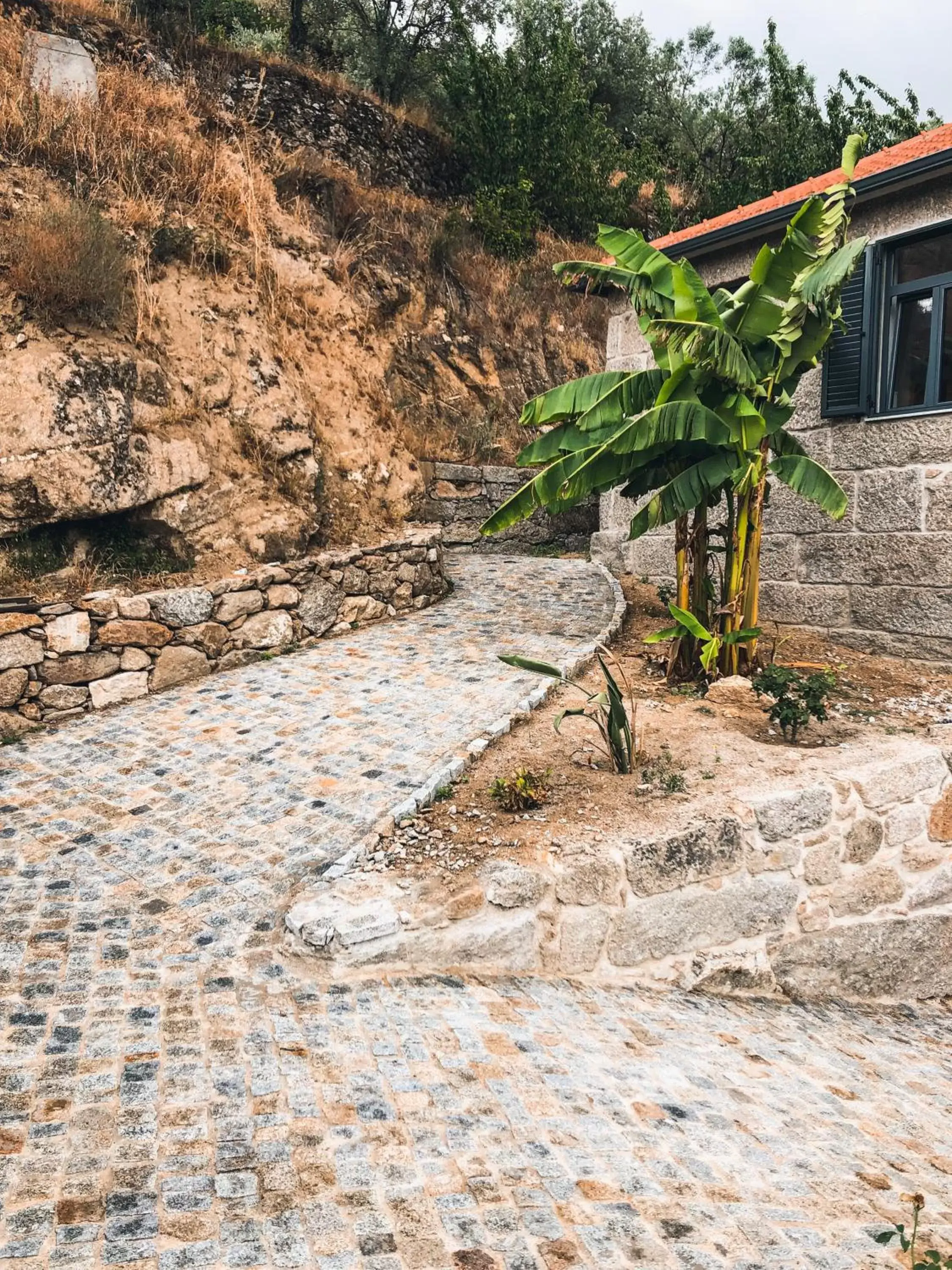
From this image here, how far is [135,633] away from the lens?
825 cm

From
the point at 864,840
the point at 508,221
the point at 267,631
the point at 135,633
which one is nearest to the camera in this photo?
the point at 864,840

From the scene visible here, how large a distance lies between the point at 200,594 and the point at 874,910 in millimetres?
6766

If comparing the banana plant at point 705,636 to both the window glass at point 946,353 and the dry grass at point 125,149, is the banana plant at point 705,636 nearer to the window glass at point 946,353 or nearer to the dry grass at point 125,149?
the window glass at point 946,353

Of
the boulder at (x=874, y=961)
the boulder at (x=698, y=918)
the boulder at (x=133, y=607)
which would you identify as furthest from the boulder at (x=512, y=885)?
the boulder at (x=133, y=607)

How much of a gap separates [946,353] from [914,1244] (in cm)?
812

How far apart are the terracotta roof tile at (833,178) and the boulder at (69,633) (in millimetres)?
8127

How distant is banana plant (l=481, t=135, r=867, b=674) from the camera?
6.75 meters

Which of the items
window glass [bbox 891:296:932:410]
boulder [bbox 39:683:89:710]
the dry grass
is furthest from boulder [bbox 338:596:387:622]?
window glass [bbox 891:296:932:410]

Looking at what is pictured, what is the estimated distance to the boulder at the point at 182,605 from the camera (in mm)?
8461

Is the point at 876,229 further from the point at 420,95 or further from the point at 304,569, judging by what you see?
the point at 420,95

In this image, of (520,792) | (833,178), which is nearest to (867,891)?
(520,792)

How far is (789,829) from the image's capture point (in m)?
5.92

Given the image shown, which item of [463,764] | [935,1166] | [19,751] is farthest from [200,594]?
[935,1166]

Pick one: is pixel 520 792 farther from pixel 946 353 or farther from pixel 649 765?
pixel 946 353
